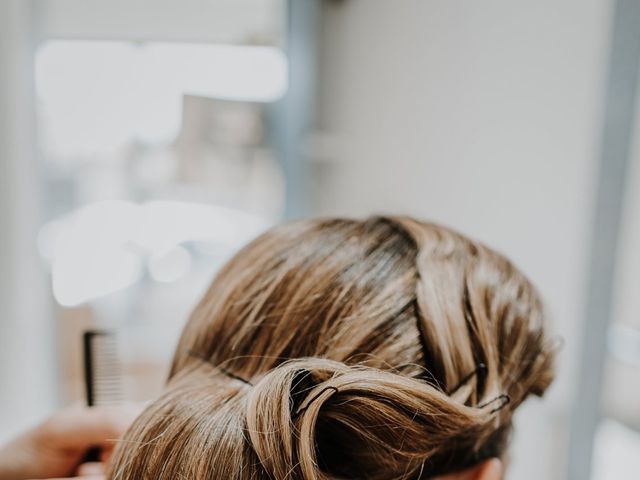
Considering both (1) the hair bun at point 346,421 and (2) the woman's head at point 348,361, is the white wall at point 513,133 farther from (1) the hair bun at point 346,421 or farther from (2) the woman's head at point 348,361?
(1) the hair bun at point 346,421

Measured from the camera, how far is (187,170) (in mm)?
1636

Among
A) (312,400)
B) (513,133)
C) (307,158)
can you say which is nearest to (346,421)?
(312,400)

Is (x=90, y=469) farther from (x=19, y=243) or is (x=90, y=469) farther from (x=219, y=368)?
(x=19, y=243)

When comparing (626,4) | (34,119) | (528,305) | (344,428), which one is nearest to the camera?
(344,428)

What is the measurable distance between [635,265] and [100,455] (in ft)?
2.25

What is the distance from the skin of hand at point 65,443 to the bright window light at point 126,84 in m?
1.09

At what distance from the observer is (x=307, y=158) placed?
1699mm

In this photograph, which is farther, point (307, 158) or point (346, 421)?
point (307, 158)

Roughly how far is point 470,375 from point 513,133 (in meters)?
0.52

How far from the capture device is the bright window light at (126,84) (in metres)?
1.38

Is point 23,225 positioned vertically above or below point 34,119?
below

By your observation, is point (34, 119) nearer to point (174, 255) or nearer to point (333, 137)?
point (174, 255)

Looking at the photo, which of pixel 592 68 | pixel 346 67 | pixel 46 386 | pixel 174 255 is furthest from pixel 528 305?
pixel 46 386

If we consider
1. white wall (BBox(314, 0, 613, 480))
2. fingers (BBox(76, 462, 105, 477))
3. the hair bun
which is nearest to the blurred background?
white wall (BBox(314, 0, 613, 480))
